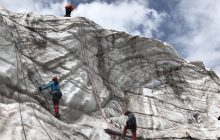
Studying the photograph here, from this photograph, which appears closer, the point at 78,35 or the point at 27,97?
the point at 27,97

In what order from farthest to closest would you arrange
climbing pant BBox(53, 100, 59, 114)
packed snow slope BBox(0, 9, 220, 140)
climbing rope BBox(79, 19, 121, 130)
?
1. climbing rope BBox(79, 19, 121, 130)
2. climbing pant BBox(53, 100, 59, 114)
3. packed snow slope BBox(0, 9, 220, 140)

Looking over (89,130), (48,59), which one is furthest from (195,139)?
(48,59)

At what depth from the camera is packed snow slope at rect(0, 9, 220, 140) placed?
19.3 meters

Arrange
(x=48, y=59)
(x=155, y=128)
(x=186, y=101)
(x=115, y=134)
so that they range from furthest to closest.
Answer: (x=186, y=101)
(x=155, y=128)
(x=48, y=59)
(x=115, y=134)

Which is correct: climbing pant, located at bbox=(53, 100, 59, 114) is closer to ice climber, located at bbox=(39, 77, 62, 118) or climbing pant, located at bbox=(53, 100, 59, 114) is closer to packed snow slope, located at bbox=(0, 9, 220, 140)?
ice climber, located at bbox=(39, 77, 62, 118)

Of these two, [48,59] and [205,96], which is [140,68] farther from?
[48,59]

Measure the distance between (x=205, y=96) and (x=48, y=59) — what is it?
11876 millimetres

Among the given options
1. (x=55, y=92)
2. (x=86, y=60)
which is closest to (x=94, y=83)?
(x=86, y=60)

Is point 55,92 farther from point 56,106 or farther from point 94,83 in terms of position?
point 94,83

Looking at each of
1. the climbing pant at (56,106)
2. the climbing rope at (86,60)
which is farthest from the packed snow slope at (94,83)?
the climbing pant at (56,106)

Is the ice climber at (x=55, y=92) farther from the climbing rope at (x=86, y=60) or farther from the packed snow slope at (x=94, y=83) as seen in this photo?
the climbing rope at (x=86, y=60)

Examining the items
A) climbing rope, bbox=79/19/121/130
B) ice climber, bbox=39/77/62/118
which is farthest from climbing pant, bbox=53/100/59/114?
climbing rope, bbox=79/19/121/130

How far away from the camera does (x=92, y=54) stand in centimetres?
2600

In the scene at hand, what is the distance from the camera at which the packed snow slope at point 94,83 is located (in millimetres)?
19266
